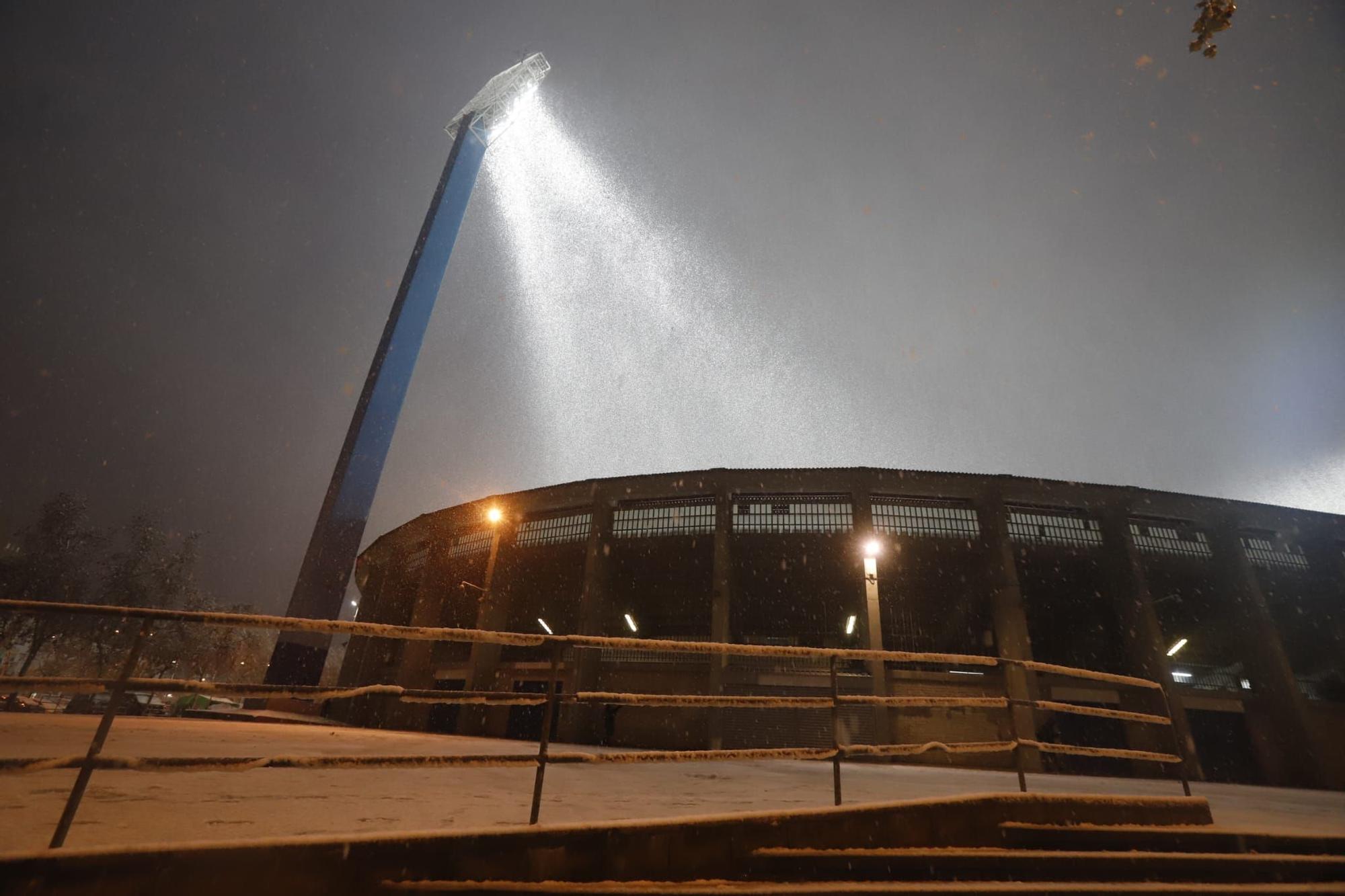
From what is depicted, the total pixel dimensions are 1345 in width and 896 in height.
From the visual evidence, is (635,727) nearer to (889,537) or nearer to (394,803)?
(889,537)

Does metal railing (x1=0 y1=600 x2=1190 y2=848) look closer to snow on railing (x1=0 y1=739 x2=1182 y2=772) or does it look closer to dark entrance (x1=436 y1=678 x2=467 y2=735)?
snow on railing (x1=0 y1=739 x2=1182 y2=772)

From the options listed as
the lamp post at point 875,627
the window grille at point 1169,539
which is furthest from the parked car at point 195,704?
the window grille at point 1169,539

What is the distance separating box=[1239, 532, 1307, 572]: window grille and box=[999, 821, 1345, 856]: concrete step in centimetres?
1686

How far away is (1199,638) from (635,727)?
17.5 metres

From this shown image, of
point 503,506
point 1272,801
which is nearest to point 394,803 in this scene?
point 1272,801

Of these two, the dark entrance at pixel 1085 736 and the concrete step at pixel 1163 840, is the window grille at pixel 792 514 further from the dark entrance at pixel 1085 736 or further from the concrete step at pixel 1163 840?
the concrete step at pixel 1163 840

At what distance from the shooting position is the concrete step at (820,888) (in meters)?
2.38

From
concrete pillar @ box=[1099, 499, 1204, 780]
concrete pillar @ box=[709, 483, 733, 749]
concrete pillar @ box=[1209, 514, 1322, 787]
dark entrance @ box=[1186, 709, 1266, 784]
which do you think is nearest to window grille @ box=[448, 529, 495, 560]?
concrete pillar @ box=[709, 483, 733, 749]

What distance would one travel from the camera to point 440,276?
3606 cm

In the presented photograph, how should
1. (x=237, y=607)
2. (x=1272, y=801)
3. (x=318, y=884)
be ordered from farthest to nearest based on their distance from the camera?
(x=237, y=607) < (x=1272, y=801) < (x=318, y=884)

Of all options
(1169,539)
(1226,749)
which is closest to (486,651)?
(1169,539)

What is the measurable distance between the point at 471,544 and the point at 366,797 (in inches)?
701

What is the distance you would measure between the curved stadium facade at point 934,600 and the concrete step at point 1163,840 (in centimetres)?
1040

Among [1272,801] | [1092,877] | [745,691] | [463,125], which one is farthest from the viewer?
[463,125]
